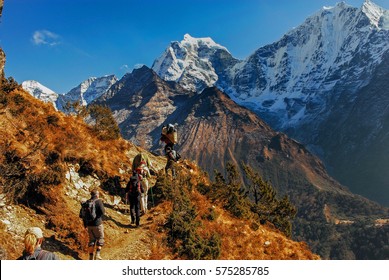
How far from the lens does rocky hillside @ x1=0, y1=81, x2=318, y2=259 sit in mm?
14539

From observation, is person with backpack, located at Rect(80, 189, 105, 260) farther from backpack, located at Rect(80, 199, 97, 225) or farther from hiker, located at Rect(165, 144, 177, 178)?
hiker, located at Rect(165, 144, 177, 178)

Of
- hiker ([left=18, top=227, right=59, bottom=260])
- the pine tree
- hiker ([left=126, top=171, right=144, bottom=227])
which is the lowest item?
hiker ([left=18, top=227, right=59, bottom=260])

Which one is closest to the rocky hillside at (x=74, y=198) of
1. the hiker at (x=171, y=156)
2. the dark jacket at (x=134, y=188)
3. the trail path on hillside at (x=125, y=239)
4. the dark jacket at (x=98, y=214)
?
the trail path on hillside at (x=125, y=239)

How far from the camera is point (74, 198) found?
17609mm

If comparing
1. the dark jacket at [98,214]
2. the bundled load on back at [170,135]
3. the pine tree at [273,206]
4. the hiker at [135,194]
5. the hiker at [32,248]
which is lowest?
the hiker at [32,248]

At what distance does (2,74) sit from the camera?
24031 millimetres

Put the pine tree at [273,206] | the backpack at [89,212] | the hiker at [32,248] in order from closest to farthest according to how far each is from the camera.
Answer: the hiker at [32,248] < the backpack at [89,212] < the pine tree at [273,206]

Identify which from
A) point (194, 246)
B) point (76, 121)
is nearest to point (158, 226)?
point (194, 246)

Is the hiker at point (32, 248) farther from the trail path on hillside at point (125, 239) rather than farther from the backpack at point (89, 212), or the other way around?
the trail path on hillside at point (125, 239)

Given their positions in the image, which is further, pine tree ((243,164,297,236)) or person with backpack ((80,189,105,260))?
pine tree ((243,164,297,236))

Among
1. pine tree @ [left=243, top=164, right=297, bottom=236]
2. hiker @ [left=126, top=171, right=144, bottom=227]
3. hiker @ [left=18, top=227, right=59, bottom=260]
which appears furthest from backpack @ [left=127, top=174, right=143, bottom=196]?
pine tree @ [left=243, top=164, right=297, bottom=236]

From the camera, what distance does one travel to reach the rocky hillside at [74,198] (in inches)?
572
